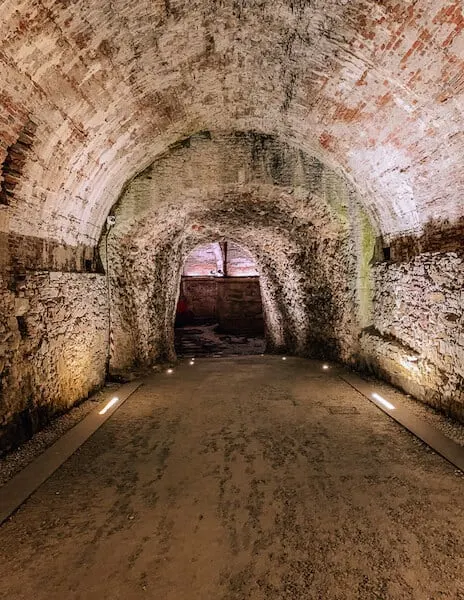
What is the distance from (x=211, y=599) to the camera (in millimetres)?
1942

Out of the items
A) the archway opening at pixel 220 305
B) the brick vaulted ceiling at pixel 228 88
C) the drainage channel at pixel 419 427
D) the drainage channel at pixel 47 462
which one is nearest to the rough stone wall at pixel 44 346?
the drainage channel at pixel 47 462

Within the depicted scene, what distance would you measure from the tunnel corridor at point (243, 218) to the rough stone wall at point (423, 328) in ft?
0.12

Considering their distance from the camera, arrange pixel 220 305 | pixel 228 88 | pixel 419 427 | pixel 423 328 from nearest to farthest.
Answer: pixel 419 427 < pixel 228 88 < pixel 423 328 < pixel 220 305

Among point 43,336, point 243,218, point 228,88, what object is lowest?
point 43,336

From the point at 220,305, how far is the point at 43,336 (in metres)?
12.6

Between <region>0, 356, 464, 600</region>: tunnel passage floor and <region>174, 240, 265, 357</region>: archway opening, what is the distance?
9.03 metres

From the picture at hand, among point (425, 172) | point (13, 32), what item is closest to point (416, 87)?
point (425, 172)

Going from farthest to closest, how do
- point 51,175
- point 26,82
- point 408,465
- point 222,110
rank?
point 222,110, point 51,175, point 408,465, point 26,82

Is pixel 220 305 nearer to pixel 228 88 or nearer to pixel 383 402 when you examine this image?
pixel 383 402

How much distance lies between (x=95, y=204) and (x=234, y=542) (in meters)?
4.88

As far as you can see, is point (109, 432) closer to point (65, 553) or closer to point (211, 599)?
point (65, 553)

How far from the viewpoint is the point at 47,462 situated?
3459 millimetres

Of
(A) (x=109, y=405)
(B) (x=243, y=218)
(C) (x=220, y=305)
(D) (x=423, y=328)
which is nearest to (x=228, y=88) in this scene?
(B) (x=243, y=218)

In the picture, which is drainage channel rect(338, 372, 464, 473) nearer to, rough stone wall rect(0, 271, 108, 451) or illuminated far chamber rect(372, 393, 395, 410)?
illuminated far chamber rect(372, 393, 395, 410)
